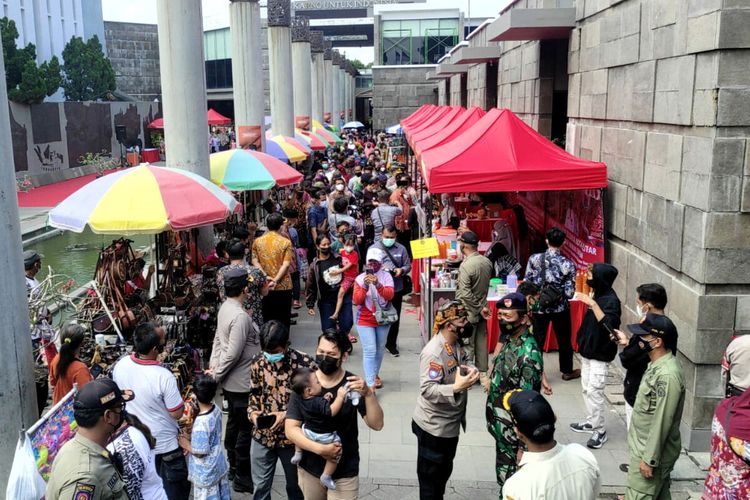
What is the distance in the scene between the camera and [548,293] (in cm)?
813

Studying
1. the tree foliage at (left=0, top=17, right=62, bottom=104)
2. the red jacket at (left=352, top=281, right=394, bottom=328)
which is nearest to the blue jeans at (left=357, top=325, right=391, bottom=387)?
the red jacket at (left=352, top=281, right=394, bottom=328)

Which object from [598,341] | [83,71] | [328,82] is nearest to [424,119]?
[598,341]

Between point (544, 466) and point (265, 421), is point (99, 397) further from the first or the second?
point (544, 466)

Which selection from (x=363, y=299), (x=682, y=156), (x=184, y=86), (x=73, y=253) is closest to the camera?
(x=682, y=156)

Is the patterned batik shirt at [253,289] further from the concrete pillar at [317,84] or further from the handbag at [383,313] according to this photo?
the concrete pillar at [317,84]

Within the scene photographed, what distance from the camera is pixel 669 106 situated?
7215 millimetres

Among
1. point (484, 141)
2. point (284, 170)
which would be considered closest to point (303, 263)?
point (284, 170)

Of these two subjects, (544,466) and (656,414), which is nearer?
(544,466)

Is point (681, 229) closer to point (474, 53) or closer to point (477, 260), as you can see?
point (477, 260)

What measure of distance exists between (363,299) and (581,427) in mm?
2514

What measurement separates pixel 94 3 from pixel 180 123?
48.8m

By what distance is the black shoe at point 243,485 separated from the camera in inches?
235

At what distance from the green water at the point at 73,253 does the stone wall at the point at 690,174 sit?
10330mm

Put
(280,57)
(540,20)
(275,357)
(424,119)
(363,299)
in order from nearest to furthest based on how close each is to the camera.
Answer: (275,357)
(363,299)
(540,20)
(280,57)
(424,119)
